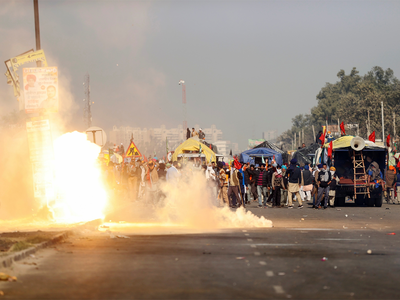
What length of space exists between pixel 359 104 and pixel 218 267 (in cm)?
7141

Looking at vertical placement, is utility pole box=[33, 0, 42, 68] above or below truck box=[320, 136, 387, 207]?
above

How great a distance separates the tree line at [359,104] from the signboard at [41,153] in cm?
5186

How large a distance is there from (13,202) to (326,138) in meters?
15.5

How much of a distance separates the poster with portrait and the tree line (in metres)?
51.7

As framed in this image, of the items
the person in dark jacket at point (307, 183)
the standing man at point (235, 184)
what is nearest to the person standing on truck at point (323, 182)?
the person in dark jacket at point (307, 183)

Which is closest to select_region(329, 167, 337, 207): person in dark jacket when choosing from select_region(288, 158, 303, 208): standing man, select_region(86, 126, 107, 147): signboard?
select_region(288, 158, 303, 208): standing man

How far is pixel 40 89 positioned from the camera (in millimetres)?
17844

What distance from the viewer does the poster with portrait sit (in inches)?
698

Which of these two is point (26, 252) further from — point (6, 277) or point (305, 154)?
point (305, 154)

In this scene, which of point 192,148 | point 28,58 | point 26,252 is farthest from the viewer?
point 192,148

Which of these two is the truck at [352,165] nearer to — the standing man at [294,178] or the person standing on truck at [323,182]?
the person standing on truck at [323,182]

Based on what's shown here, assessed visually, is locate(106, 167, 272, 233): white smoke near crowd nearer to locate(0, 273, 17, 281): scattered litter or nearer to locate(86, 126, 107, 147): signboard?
locate(86, 126, 107, 147): signboard

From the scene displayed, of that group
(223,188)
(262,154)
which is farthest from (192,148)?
(223,188)

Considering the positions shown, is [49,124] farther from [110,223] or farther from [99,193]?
[99,193]
